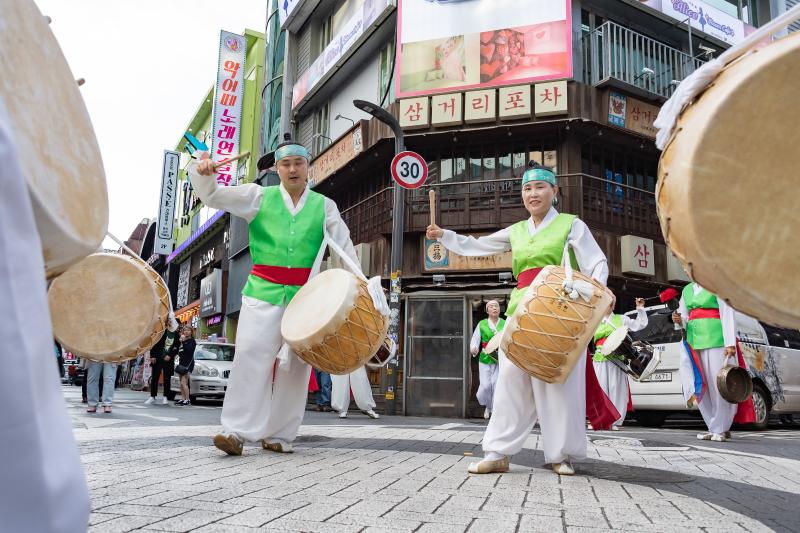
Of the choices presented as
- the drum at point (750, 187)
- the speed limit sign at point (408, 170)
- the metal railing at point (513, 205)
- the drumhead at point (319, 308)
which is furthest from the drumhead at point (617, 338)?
the metal railing at point (513, 205)

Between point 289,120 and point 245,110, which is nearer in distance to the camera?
point 289,120

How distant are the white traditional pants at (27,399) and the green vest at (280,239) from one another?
3.86 meters

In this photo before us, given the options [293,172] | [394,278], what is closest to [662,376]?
[394,278]

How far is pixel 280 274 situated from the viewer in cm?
478

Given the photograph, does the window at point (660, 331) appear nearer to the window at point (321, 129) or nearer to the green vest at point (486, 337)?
the green vest at point (486, 337)

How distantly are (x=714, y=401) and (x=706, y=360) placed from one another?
497 millimetres

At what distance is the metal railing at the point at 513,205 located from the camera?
52.2 feet

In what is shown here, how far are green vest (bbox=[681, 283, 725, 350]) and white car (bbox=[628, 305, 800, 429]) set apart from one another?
1.67 meters

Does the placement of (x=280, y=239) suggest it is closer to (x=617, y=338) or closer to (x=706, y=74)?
(x=617, y=338)

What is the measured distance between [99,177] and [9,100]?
403 mm

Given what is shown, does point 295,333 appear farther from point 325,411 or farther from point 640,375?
point 325,411

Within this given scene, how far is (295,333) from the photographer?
13.9 ft

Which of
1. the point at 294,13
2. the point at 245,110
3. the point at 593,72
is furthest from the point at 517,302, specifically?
the point at 245,110

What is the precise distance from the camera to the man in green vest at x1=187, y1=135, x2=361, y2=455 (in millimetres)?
4523
